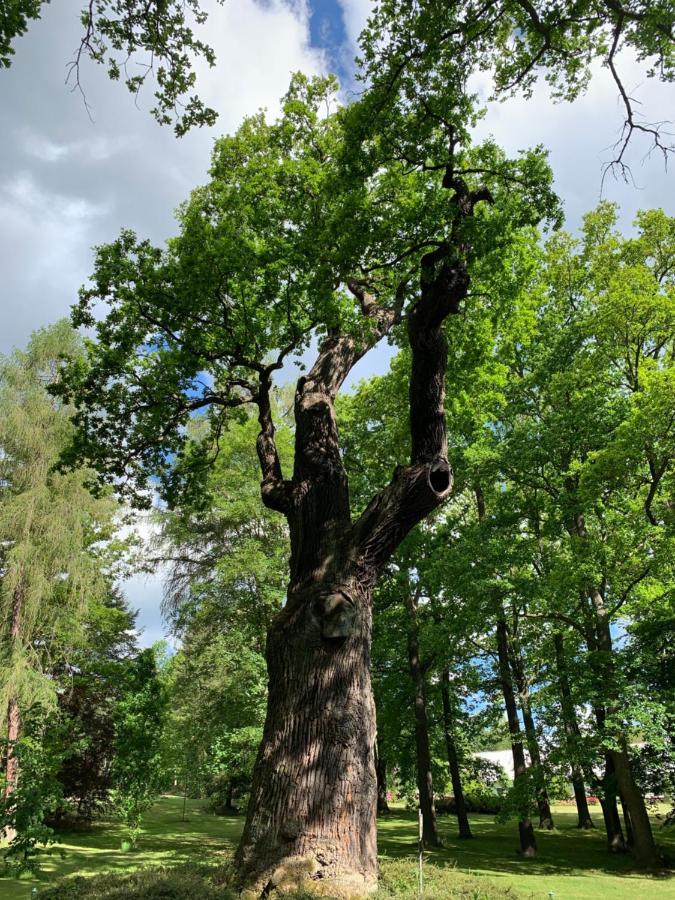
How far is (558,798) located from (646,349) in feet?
39.1

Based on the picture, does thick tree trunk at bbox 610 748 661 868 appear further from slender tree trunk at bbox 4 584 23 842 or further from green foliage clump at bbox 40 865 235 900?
slender tree trunk at bbox 4 584 23 842

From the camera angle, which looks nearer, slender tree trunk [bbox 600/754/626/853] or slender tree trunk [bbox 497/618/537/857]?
slender tree trunk [bbox 600/754/626/853]

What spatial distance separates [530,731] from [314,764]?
12188 mm

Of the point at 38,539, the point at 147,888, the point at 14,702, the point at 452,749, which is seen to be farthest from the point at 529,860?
the point at 38,539

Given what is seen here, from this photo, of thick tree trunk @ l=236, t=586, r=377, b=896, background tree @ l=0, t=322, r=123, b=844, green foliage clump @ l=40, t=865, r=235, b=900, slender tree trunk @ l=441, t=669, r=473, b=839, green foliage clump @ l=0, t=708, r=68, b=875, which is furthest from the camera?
slender tree trunk @ l=441, t=669, r=473, b=839

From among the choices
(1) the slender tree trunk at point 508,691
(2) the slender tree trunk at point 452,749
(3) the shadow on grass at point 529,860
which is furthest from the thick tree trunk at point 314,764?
(2) the slender tree trunk at point 452,749

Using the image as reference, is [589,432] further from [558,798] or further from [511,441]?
[558,798]

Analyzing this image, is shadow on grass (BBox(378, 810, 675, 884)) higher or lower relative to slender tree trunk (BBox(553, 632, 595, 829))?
lower

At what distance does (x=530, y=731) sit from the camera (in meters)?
14.6

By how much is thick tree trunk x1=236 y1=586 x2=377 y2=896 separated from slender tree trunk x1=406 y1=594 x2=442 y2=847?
12.7 metres

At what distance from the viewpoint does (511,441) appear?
14.6 metres

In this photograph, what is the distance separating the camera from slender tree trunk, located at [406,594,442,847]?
54.0 ft

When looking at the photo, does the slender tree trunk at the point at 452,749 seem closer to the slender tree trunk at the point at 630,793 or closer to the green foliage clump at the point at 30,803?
the slender tree trunk at the point at 630,793

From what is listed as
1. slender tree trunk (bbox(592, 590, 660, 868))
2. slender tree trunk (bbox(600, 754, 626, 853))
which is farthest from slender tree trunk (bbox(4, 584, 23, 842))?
slender tree trunk (bbox(600, 754, 626, 853))
